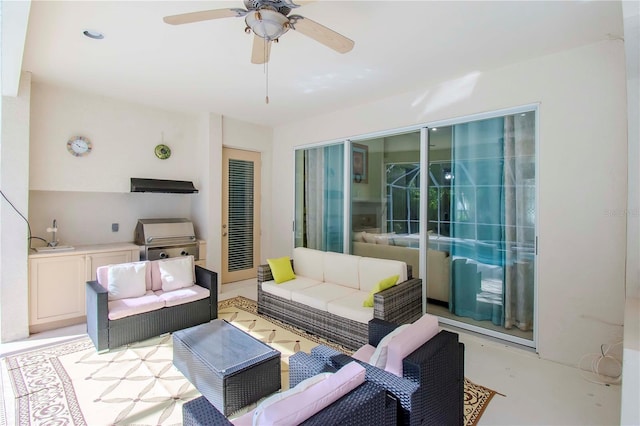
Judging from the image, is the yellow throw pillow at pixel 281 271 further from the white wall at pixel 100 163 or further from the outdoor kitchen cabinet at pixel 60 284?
the outdoor kitchen cabinet at pixel 60 284

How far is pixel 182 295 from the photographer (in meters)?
3.56

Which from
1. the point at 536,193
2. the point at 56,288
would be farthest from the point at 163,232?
the point at 536,193

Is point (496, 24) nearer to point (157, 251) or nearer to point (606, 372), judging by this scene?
point (606, 372)

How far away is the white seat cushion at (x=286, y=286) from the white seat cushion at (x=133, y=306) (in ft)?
3.97

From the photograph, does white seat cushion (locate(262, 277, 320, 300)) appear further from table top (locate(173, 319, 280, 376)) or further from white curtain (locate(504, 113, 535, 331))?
white curtain (locate(504, 113, 535, 331))

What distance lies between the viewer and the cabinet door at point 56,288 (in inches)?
139

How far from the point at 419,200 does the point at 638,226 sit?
6.65ft

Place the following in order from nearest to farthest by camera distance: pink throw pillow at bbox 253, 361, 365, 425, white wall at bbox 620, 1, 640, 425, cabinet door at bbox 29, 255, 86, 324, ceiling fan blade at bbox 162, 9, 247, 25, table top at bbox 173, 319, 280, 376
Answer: pink throw pillow at bbox 253, 361, 365, 425, white wall at bbox 620, 1, 640, 425, ceiling fan blade at bbox 162, 9, 247, 25, table top at bbox 173, 319, 280, 376, cabinet door at bbox 29, 255, 86, 324

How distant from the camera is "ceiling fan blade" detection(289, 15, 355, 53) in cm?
191

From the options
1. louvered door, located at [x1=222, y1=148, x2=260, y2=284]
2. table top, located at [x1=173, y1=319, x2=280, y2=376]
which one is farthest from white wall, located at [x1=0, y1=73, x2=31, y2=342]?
louvered door, located at [x1=222, y1=148, x2=260, y2=284]

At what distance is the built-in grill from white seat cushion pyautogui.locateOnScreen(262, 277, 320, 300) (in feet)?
4.87

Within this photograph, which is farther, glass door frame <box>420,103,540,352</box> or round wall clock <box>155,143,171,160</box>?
round wall clock <box>155,143,171,160</box>

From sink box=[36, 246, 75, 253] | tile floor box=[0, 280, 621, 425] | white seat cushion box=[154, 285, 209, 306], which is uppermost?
sink box=[36, 246, 75, 253]

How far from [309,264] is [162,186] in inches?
95.2
